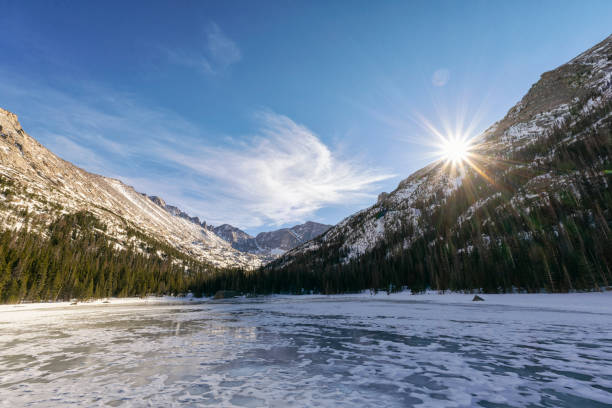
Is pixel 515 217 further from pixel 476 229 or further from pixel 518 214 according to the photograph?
pixel 476 229

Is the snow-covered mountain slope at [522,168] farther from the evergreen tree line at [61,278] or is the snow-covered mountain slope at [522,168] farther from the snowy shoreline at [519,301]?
the evergreen tree line at [61,278]

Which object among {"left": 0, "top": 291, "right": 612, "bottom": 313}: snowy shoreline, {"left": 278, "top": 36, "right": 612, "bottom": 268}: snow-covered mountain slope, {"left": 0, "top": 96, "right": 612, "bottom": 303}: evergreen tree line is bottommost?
{"left": 0, "top": 291, "right": 612, "bottom": 313}: snowy shoreline

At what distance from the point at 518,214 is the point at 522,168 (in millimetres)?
47787

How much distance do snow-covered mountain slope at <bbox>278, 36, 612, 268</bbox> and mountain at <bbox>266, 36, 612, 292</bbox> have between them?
2.23 ft

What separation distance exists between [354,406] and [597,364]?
354 inches

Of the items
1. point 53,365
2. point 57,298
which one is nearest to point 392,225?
point 57,298

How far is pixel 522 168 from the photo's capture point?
11231 cm

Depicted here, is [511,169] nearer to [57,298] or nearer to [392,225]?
[392,225]

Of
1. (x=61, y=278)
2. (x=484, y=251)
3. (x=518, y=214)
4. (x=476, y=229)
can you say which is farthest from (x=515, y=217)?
(x=61, y=278)

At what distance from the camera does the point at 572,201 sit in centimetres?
6347

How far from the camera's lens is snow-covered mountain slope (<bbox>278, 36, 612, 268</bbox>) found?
3530 inches

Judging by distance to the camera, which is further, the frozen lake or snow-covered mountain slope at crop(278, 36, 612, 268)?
snow-covered mountain slope at crop(278, 36, 612, 268)

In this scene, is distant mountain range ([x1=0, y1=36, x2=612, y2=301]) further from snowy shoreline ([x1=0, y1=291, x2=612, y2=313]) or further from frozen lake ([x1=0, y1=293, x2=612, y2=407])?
frozen lake ([x1=0, y1=293, x2=612, y2=407])

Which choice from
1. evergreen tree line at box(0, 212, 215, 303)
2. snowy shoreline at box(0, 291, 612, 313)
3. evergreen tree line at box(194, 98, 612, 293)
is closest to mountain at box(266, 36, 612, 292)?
evergreen tree line at box(194, 98, 612, 293)
